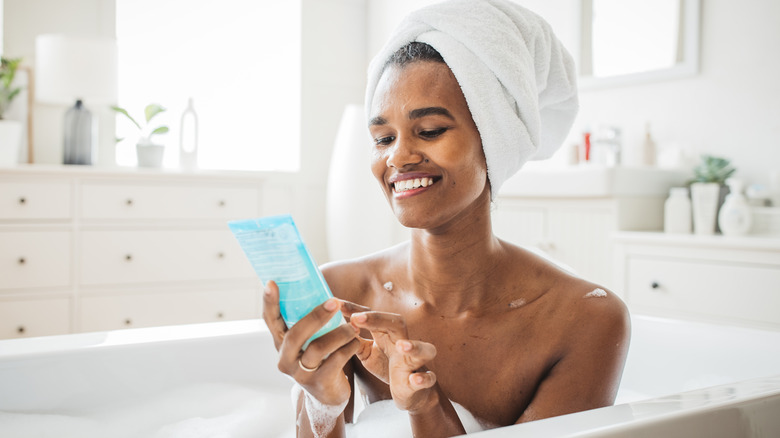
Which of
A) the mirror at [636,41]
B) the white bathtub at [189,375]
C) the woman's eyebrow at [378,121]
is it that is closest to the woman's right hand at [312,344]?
the woman's eyebrow at [378,121]

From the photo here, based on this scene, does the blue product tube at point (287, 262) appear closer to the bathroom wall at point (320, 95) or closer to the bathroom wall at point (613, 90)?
the bathroom wall at point (613, 90)

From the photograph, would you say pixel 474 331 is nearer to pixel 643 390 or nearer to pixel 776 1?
pixel 643 390

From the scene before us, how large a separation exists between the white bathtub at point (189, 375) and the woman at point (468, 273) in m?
0.17

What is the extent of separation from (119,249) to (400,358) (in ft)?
7.90

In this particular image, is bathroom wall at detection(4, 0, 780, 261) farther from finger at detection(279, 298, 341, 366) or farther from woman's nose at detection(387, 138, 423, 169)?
finger at detection(279, 298, 341, 366)

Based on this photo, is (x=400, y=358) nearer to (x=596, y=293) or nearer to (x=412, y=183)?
→ (x=412, y=183)

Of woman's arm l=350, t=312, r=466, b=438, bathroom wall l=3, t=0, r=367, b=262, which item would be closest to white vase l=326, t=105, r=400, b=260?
bathroom wall l=3, t=0, r=367, b=262

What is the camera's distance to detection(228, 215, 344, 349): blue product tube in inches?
27.7

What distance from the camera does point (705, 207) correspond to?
2.34 m

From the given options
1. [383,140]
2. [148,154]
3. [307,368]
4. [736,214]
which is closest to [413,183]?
[383,140]

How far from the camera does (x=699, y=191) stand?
2361 mm

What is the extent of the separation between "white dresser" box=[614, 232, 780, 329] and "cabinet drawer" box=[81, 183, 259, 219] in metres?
1.84

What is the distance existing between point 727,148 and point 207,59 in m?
3.00

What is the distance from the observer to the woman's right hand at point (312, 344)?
71 centimetres
